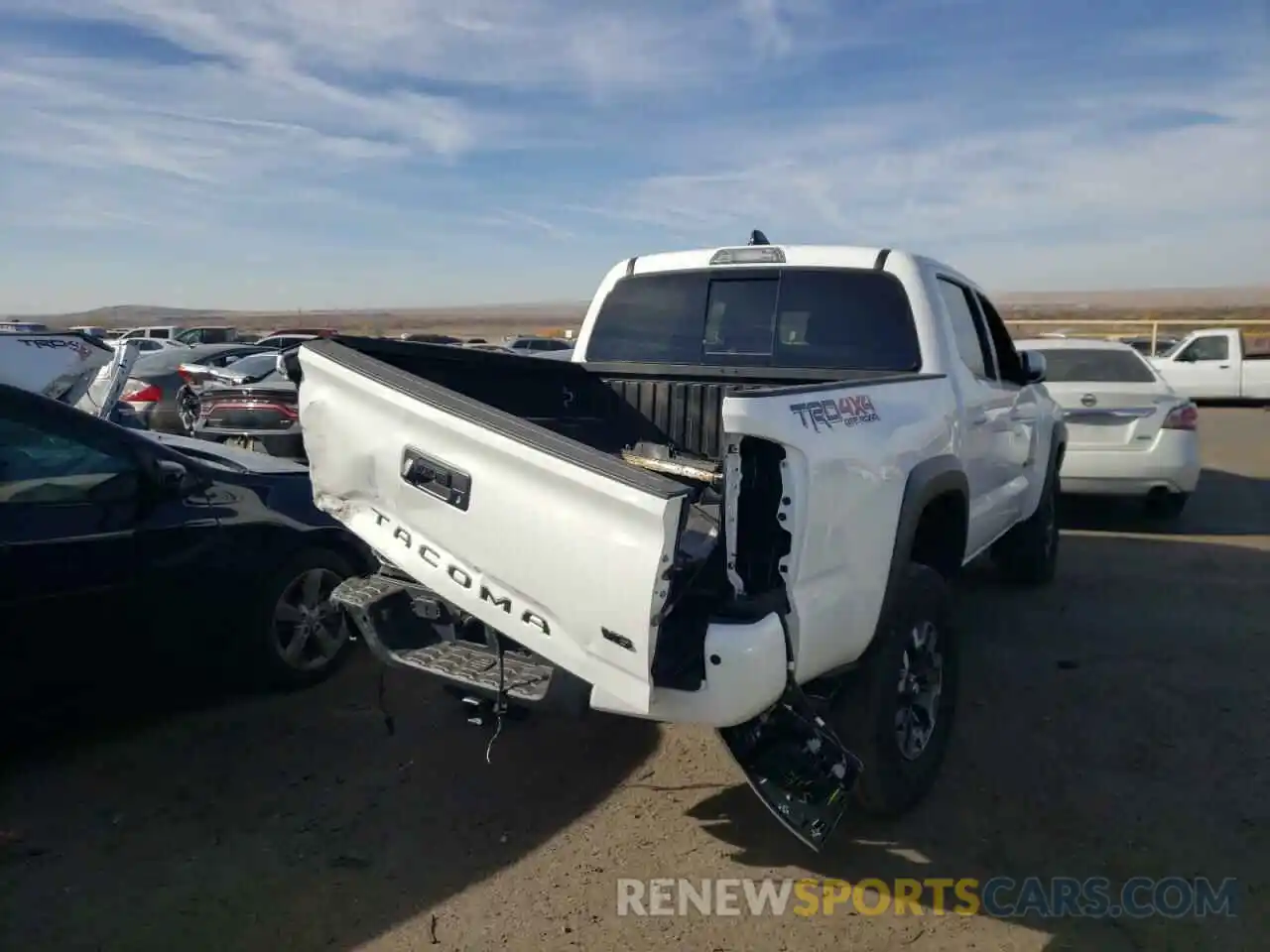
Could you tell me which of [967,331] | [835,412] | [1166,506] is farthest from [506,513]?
[1166,506]

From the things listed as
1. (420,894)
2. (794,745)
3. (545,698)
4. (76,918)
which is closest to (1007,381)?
(794,745)

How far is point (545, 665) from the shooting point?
3318 millimetres

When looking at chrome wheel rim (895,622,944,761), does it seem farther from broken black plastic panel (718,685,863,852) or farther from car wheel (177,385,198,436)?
car wheel (177,385,198,436)

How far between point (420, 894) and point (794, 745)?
4.21ft

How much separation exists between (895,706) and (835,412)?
1100mm

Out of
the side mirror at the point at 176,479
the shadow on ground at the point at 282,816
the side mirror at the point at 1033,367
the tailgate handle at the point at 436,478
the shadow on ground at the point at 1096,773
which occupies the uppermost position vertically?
the side mirror at the point at 1033,367

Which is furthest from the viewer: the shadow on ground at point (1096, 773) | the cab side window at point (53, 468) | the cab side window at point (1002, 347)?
the cab side window at point (1002, 347)

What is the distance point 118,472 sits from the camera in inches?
168

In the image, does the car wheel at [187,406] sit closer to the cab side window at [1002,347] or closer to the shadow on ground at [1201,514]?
the shadow on ground at [1201,514]

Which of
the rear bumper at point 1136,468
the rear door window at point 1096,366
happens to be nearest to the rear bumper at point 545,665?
the rear bumper at point 1136,468

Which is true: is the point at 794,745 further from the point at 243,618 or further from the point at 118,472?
the point at 118,472

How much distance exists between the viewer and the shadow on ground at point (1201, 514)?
9141 millimetres

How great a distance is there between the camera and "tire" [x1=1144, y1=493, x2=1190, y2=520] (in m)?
9.29

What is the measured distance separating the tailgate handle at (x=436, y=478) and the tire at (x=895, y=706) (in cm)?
144
